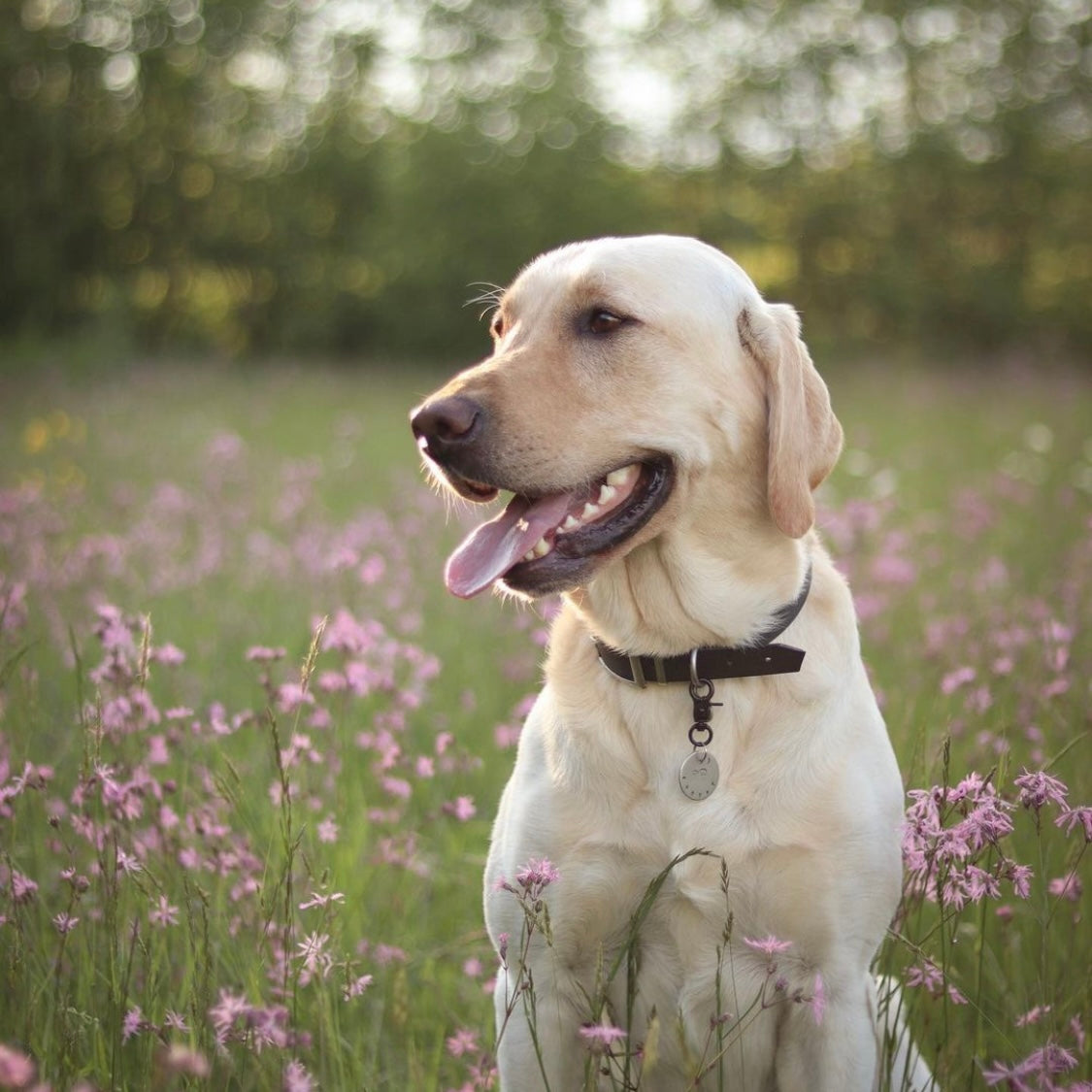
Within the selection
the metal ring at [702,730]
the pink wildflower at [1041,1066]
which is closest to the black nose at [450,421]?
the metal ring at [702,730]

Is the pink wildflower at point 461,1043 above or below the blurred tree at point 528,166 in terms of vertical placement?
above

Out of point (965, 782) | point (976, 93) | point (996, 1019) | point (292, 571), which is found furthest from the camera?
point (976, 93)

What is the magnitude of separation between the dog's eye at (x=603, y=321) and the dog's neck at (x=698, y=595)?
50 centimetres

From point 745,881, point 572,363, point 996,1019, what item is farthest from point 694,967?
point 572,363

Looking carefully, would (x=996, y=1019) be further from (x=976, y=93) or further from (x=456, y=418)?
(x=976, y=93)

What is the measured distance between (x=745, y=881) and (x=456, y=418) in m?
1.15

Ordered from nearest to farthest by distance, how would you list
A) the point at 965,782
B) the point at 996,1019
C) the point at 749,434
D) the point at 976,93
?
the point at 965,782
the point at 749,434
the point at 996,1019
the point at 976,93

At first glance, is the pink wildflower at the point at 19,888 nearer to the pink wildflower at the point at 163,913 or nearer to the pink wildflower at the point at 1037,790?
the pink wildflower at the point at 163,913

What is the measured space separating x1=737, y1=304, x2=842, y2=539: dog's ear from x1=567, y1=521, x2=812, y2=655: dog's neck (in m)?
0.15

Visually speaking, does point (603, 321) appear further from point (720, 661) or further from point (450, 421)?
point (720, 661)

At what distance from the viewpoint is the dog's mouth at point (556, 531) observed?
98.3 inches

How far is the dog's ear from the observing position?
254 cm

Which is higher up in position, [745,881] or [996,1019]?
[745,881]

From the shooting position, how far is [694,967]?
2428 mm
